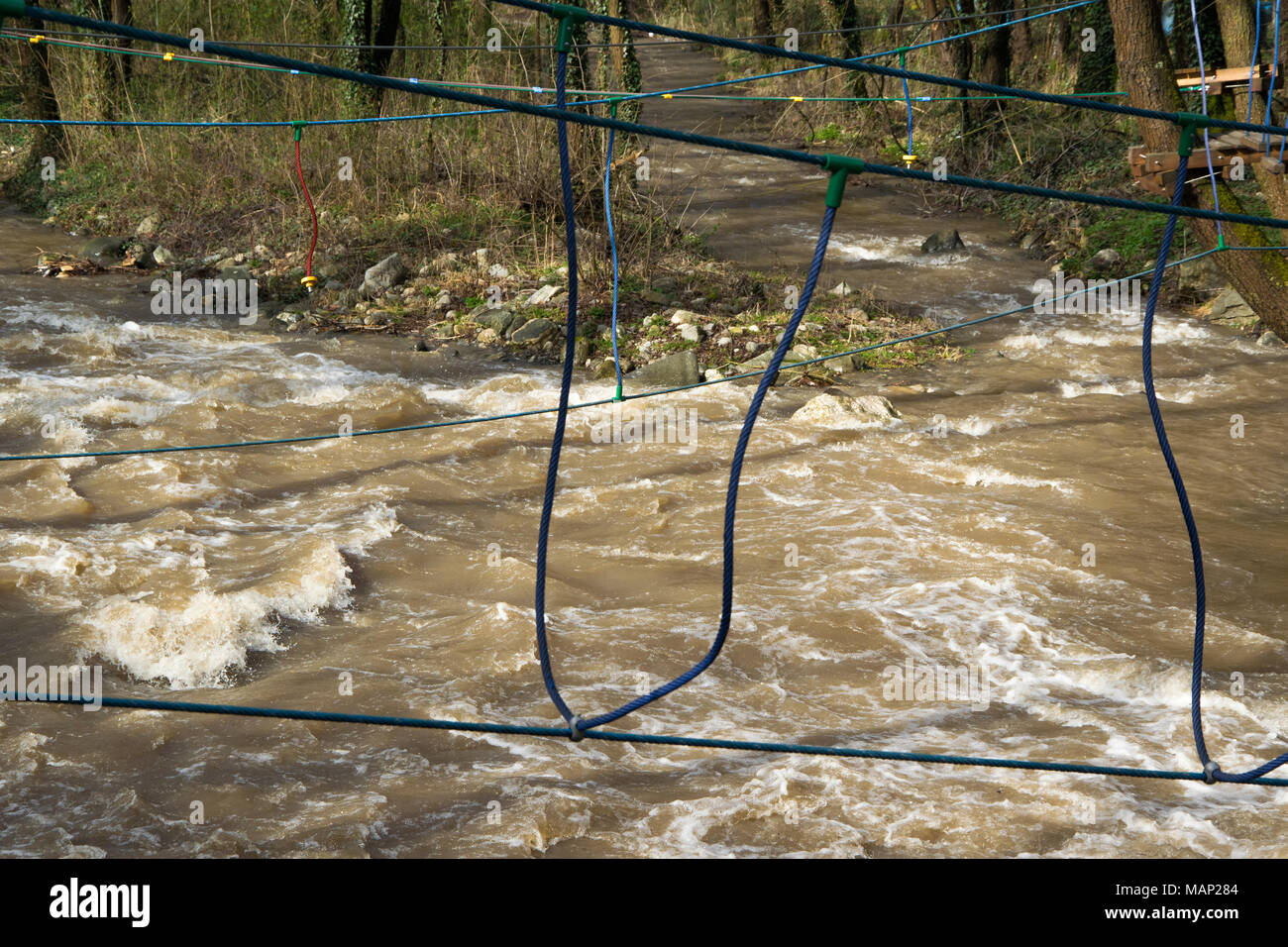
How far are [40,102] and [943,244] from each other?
837 cm

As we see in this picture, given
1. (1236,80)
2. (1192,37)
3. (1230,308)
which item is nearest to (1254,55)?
(1236,80)

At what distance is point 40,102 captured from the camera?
10.8m

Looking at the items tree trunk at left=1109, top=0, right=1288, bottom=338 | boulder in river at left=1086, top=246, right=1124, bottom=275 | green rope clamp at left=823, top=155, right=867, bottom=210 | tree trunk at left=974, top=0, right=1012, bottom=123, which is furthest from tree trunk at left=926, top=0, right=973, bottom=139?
green rope clamp at left=823, top=155, right=867, bottom=210

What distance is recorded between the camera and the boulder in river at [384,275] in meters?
8.36

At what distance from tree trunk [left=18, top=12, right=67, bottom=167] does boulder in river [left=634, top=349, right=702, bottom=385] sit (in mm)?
7094

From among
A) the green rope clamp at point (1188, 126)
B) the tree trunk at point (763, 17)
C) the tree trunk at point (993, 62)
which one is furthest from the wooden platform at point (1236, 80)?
the tree trunk at point (763, 17)

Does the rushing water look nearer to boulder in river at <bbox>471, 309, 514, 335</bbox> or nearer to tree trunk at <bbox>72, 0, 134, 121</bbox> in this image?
boulder in river at <bbox>471, 309, 514, 335</bbox>

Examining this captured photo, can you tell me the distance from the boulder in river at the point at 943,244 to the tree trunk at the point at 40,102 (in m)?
8.01

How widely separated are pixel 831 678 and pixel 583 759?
0.99 meters

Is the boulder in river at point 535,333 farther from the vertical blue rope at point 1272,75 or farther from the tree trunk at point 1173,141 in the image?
the vertical blue rope at point 1272,75

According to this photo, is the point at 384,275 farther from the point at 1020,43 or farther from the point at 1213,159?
the point at 1020,43

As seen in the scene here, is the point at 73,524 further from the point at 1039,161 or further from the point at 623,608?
the point at 1039,161
